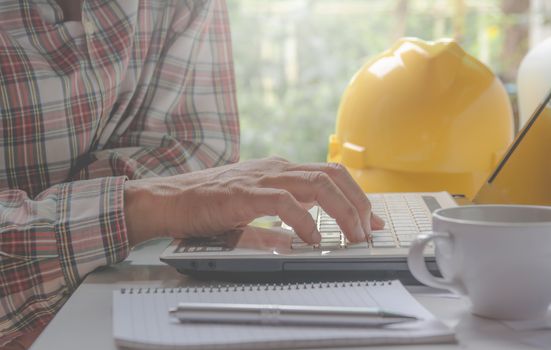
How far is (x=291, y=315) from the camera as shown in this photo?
1.57 ft

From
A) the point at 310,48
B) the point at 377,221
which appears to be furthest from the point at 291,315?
the point at 310,48

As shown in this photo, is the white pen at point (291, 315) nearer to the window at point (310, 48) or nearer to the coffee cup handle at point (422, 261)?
the coffee cup handle at point (422, 261)

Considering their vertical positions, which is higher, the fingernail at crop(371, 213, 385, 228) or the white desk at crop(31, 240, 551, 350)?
the fingernail at crop(371, 213, 385, 228)

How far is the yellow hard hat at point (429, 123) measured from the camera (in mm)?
962

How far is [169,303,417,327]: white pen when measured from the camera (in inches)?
18.7

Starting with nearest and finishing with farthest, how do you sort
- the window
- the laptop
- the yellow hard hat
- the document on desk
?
the document on desk → the laptop → the yellow hard hat → the window

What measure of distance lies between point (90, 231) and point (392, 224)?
291 millimetres

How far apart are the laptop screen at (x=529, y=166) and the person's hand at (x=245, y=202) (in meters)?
0.20

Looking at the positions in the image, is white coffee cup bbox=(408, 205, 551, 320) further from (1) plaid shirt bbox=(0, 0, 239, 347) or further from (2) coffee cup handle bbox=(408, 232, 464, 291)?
(1) plaid shirt bbox=(0, 0, 239, 347)

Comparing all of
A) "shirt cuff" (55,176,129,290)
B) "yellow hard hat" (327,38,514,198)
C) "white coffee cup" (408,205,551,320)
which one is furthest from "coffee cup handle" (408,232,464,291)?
"yellow hard hat" (327,38,514,198)

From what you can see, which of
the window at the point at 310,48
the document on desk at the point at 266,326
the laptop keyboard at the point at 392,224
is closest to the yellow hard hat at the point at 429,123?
the laptop keyboard at the point at 392,224

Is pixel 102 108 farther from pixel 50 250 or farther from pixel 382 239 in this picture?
pixel 382 239

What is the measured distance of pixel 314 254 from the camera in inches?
24.6

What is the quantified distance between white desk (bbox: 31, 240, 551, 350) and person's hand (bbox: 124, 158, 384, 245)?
0.16ft
